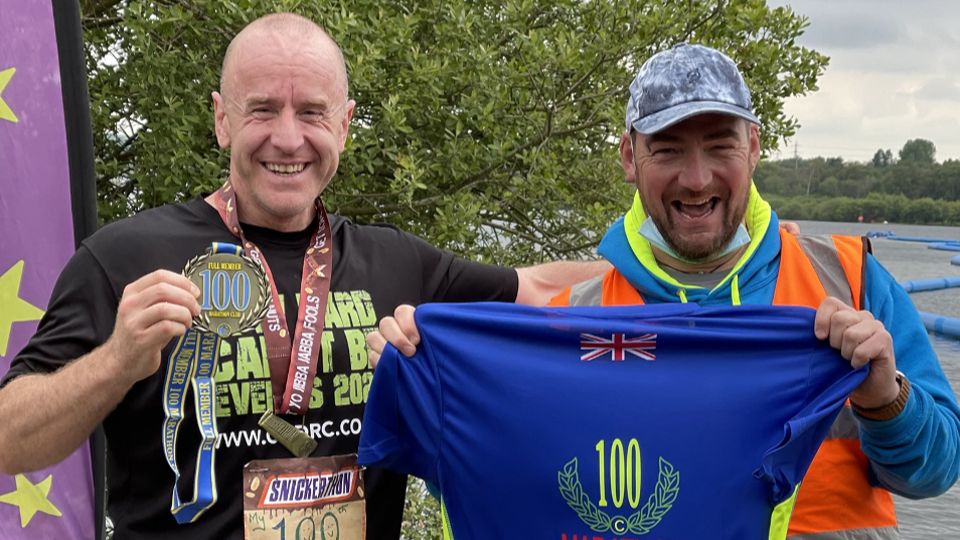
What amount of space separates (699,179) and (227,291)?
1.47m

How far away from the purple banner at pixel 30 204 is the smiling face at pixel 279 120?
5.69ft

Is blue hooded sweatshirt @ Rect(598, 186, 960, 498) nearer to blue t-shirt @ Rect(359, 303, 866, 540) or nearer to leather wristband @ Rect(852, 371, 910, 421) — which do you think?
leather wristband @ Rect(852, 371, 910, 421)

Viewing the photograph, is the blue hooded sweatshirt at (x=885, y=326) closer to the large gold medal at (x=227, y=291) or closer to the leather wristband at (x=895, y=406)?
the leather wristband at (x=895, y=406)

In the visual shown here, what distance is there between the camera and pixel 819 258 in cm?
315

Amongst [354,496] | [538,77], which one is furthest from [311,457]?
[538,77]

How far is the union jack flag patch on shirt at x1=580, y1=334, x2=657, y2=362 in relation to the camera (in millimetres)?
3064

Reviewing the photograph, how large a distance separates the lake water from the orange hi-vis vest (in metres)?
0.42

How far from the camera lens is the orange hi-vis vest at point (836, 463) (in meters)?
3.04

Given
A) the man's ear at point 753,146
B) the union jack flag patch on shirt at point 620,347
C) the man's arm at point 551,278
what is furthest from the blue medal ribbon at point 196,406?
the man's ear at point 753,146

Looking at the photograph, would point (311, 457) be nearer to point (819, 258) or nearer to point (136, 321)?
point (136, 321)

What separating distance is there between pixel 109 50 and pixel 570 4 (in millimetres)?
2896

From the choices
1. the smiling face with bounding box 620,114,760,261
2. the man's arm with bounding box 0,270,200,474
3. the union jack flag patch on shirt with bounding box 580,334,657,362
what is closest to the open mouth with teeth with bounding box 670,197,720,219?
the smiling face with bounding box 620,114,760,261

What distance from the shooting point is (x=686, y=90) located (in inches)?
120

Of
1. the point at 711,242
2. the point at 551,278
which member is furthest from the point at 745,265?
the point at 551,278
